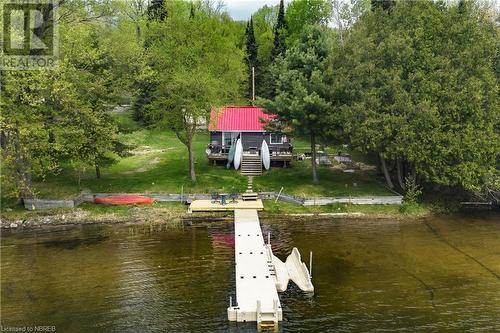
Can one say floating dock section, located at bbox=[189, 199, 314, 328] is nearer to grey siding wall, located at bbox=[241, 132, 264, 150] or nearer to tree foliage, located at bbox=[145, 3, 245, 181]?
tree foliage, located at bbox=[145, 3, 245, 181]

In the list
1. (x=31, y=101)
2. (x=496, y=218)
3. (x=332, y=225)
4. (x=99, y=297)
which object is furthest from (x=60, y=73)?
(x=496, y=218)

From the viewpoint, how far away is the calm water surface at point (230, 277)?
21.5 m

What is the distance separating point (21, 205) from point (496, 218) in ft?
122

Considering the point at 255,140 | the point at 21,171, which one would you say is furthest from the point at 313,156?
the point at 21,171

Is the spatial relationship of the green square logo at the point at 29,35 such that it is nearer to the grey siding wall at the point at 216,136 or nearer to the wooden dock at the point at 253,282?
the grey siding wall at the point at 216,136

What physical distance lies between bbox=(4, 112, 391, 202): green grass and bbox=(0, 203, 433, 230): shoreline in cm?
237

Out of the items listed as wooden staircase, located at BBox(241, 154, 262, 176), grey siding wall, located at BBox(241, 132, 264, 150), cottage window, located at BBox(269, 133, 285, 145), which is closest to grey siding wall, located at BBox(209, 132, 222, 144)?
grey siding wall, located at BBox(241, 132, 264, 150)

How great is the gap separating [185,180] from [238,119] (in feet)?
34.8

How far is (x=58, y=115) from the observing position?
36500 millimetres

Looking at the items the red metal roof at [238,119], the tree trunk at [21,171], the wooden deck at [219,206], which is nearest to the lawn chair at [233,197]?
the wooden deck at [219,206]

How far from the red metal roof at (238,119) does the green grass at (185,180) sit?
167 inches

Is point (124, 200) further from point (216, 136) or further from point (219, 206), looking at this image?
point (216, 136)

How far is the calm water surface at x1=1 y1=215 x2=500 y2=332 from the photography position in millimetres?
21500

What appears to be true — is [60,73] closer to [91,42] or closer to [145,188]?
[91,42]
